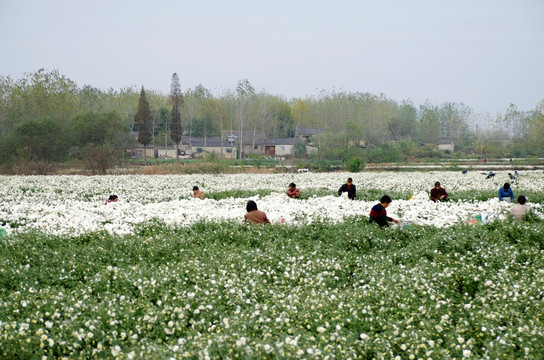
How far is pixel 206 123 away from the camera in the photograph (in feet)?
290

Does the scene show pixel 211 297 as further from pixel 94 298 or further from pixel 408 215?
pixel 408 215

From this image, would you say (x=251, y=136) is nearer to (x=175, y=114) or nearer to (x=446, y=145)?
(x=175, y=114)

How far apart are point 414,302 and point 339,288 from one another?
1342mm

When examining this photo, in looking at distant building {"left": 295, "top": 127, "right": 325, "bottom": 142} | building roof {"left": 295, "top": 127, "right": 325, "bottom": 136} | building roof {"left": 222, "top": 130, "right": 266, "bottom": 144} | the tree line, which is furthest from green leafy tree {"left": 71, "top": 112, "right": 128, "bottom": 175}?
building roof {"left": 295, "top": 127, "right": 325, "bottom": 136}

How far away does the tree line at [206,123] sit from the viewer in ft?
131

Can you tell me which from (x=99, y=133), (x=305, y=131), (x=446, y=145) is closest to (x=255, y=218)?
(x=99, y=133)

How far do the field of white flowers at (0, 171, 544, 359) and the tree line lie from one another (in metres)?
28.5

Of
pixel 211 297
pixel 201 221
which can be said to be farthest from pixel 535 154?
pixel 211 297

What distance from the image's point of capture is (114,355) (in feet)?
17.0

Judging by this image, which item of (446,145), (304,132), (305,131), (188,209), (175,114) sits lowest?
(188,209)

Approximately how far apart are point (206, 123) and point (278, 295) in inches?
3274

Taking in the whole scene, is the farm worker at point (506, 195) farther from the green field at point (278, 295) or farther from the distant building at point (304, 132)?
the distant building at point (304, 132)

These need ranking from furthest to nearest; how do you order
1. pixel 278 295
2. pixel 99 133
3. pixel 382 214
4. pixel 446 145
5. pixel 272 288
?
pixel 446 145 < pixel 99 133 < pixel 382 214 < pixel 272 288 < pixel 278 295

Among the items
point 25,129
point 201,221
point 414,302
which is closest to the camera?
point 414,302
